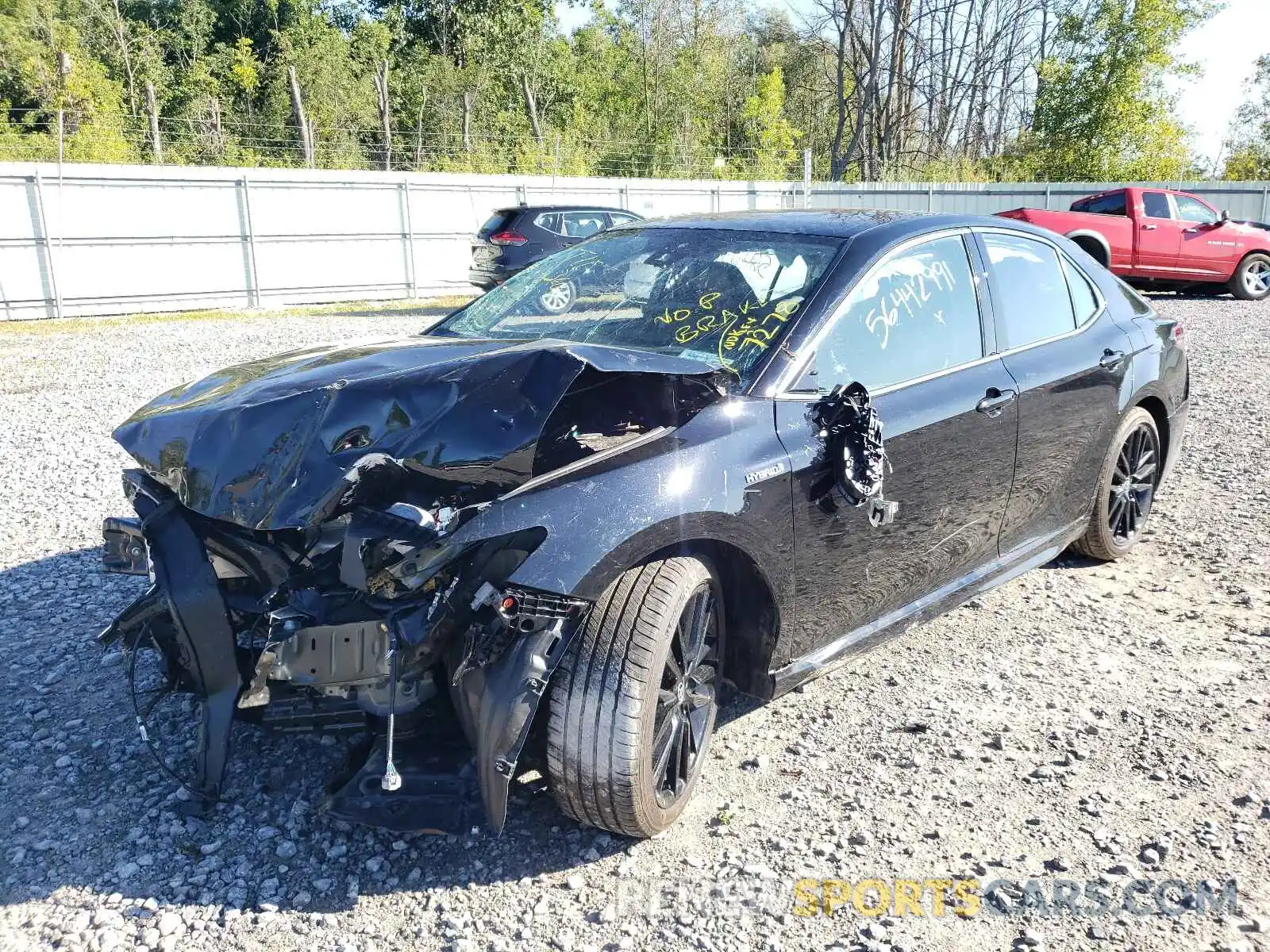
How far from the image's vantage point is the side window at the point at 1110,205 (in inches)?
631

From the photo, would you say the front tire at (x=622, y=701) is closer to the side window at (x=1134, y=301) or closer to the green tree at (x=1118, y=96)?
the side window at (x=1134, y=301)

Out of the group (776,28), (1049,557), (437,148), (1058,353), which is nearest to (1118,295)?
(1058,353)

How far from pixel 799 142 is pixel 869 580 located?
5004cm

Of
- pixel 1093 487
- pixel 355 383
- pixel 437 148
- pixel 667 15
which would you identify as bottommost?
pixel 1093 487

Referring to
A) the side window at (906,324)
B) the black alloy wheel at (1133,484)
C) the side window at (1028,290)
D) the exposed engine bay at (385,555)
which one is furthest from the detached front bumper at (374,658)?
the black alloy wheel at (1133,484)

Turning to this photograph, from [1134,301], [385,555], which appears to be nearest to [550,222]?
[1134,301]

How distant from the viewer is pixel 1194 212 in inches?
632

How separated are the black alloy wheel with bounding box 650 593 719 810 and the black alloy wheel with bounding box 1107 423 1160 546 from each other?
8.94 ft

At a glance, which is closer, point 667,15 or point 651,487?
point 651,487

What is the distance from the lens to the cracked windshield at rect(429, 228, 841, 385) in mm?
3277

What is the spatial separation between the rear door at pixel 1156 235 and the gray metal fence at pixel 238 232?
838 cm

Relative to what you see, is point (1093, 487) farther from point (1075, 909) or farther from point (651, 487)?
point (651, 487)

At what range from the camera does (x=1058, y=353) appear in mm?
4105

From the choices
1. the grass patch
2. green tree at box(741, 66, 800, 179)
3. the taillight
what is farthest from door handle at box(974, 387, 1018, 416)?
green tree at box(741, 66, 800, 179)
